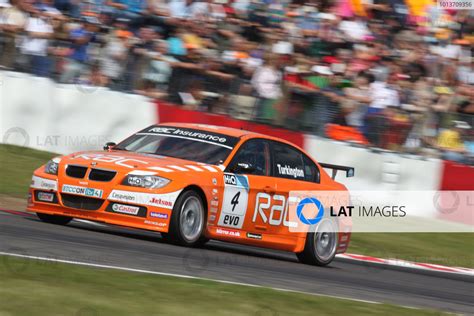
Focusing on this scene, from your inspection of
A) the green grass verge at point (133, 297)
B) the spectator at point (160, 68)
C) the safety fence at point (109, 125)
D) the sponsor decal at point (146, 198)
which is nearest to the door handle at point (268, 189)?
the sponsor decal at point (146, 198)

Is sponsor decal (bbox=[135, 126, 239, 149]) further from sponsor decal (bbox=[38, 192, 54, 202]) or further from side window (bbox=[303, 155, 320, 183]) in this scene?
sponsor decal (bbox=[38, 192, 54, 202])

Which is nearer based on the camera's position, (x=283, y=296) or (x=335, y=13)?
(x=283, y=296)

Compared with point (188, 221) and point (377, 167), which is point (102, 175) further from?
point (377, 167)

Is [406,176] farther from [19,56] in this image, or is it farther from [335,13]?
[19,56]

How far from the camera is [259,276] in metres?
8.11

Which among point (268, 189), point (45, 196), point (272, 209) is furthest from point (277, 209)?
point (45, 196)

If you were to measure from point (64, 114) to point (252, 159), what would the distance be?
18.6 ft

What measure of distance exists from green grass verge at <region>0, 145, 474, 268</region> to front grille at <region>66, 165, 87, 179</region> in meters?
→ 3.37

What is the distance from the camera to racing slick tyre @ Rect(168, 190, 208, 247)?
30.1ft

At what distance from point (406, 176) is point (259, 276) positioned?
24.3 feet

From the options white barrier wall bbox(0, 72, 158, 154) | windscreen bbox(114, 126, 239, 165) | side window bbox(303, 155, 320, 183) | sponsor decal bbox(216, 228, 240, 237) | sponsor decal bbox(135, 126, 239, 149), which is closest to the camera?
sponsor decal bbox(216, 228, 240, 237)

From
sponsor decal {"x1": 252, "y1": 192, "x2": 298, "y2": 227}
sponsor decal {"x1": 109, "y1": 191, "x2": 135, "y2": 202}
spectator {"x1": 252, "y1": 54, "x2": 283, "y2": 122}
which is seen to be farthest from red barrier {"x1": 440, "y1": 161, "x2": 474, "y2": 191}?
sponsor decal {"x1": 109, "y1": 191, "x2": 135, "y2": 202}

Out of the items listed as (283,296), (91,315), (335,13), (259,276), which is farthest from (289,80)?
(91,315)

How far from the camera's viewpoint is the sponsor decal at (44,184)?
9469mm
